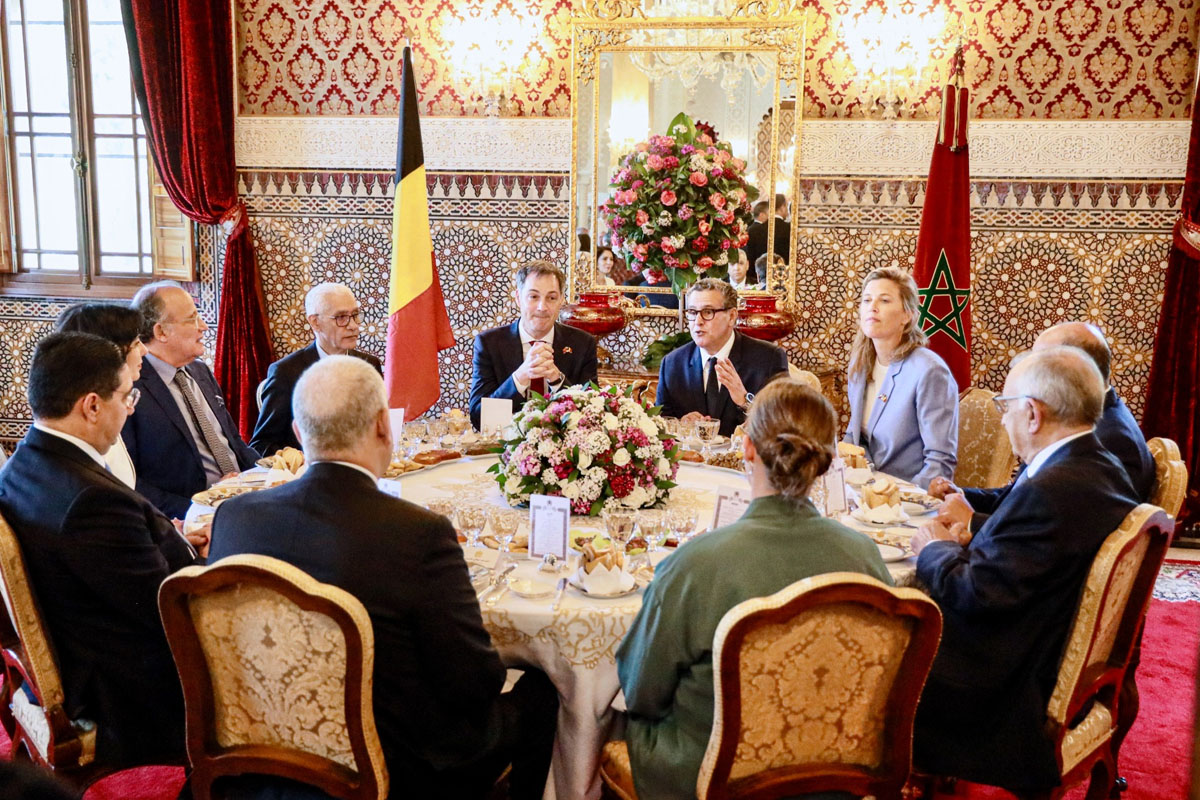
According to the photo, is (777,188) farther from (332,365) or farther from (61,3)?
(61,3)

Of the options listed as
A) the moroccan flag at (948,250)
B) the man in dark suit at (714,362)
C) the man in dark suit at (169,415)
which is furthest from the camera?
the moroccan flag at (948,250)

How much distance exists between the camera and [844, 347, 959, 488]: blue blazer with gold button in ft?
13.2

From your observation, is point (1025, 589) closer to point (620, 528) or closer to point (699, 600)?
point (699, 600)

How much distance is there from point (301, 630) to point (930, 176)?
15.1 ft

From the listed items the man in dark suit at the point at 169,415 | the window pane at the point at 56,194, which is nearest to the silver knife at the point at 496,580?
the man in dark suit at the point at 169,415

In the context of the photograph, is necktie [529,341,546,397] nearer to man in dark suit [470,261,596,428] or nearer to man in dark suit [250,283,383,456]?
man in dark suit [470,261,596,428]

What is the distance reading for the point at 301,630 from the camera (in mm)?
1950

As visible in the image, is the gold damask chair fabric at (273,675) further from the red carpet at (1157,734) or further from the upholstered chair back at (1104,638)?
the upholstered chair back at (1104,638)

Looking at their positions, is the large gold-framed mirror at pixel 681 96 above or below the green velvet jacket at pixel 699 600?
above

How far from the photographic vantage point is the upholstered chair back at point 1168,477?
2.92 metres

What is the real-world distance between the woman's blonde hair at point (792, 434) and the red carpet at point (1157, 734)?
1.14 metres

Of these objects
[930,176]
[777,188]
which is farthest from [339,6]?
[930,176]

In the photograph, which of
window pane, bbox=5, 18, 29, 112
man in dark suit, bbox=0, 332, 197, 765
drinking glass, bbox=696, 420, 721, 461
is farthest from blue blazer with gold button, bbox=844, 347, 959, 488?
window pane, bbox=5, 18, 29, 112

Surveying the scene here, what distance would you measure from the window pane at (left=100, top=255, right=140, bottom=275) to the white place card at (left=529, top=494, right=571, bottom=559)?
5.09m
